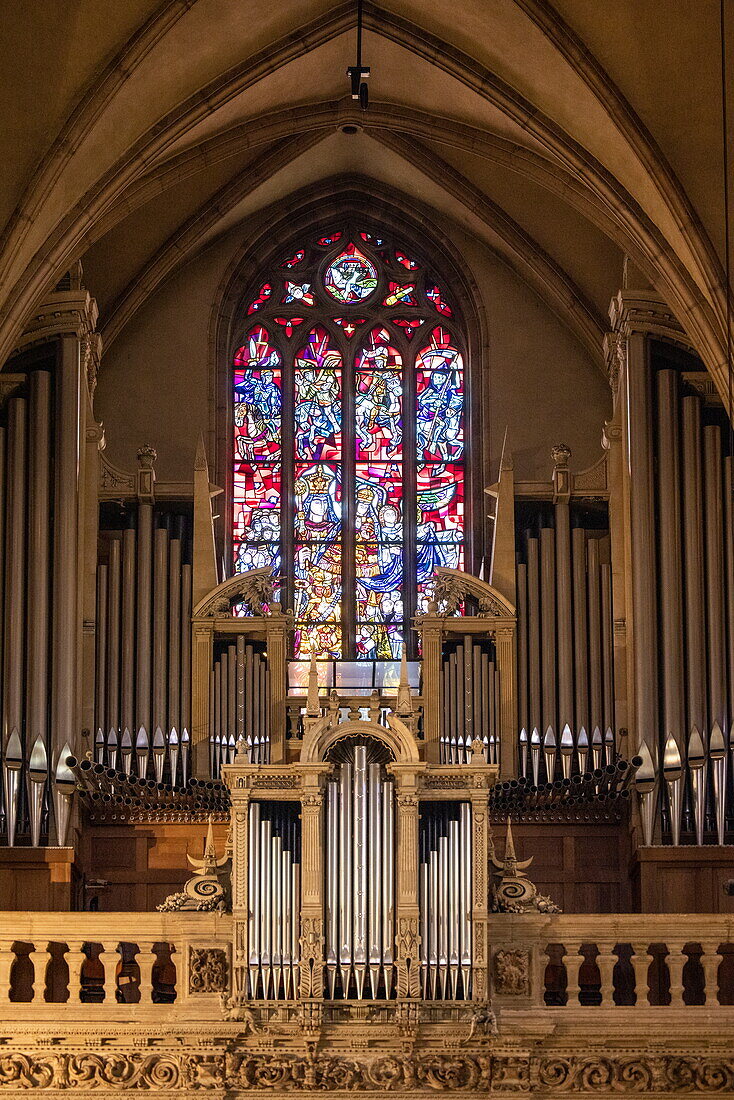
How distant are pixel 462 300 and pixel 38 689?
5941 mm

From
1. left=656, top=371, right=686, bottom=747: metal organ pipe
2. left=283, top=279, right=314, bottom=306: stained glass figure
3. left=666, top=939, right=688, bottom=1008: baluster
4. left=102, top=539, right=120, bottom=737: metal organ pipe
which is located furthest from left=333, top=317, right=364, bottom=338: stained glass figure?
left=666, top=939, right=688, bottom=1008: baluster

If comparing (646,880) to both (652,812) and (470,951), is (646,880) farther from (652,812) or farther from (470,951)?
(470,951)

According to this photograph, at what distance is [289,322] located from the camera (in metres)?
22.0

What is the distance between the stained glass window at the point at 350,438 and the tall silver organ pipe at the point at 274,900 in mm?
3877

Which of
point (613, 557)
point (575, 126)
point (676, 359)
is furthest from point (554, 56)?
point (613, 557)

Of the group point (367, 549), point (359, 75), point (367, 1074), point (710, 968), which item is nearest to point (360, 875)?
point (367, 1074)

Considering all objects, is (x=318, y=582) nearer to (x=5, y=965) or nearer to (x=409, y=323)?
(x=409, y=323)

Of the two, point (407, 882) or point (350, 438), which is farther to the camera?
point (350, 438)

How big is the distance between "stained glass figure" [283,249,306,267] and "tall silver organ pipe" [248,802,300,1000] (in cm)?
688

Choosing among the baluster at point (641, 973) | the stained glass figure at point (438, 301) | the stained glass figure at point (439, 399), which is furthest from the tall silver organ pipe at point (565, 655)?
the stained glass figure at point (438, 301)

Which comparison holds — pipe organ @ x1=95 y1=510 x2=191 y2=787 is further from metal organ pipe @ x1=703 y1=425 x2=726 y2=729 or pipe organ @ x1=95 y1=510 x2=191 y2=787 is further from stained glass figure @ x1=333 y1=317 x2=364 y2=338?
metal organ pipe @ x1=703 y1=425 x2=726 y2=729

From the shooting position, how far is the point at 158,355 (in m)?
21.5

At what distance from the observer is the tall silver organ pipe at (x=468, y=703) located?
19.1 m

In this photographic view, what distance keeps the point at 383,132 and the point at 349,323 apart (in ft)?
6.36
